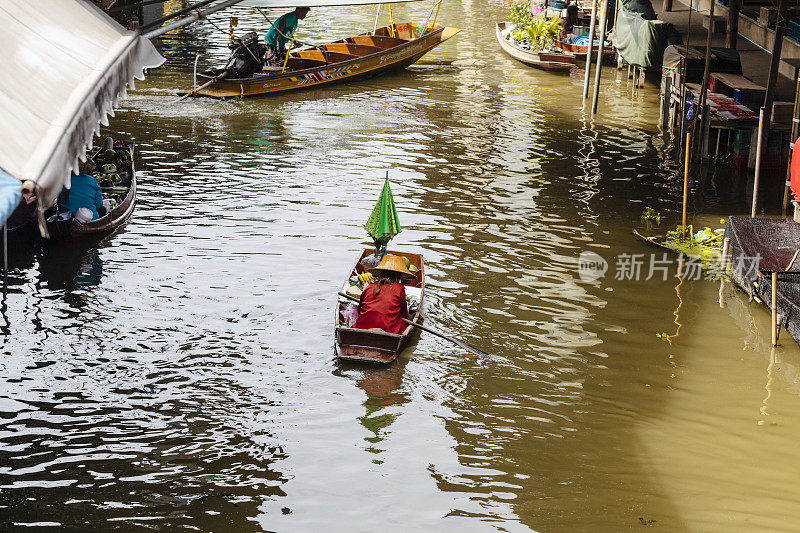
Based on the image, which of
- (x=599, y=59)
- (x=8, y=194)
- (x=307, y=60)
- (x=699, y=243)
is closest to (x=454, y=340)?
(x=699, y=243)

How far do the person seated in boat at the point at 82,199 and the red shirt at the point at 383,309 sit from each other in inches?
238

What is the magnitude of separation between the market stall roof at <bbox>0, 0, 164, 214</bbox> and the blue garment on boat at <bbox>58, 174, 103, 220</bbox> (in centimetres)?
775

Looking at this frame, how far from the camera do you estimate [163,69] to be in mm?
27844

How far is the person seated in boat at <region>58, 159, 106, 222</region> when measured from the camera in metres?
14.2

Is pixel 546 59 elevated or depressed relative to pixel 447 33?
depressed

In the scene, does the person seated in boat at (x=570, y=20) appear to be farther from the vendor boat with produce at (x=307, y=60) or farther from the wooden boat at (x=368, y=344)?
the wooden boat at (x=368, y=344)

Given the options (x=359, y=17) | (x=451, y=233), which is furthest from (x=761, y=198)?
(x=359, y=17)

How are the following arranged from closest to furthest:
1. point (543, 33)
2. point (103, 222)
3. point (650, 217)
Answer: point (103, 222) < point (650, 217) < point (543, 33)

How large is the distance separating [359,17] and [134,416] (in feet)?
111

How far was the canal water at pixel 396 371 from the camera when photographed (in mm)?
8227

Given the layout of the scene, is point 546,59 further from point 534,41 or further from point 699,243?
point 699,243

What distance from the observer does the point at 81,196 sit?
562 inches

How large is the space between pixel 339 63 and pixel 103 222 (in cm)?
1316

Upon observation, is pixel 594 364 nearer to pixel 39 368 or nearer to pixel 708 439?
pixel 708 439
